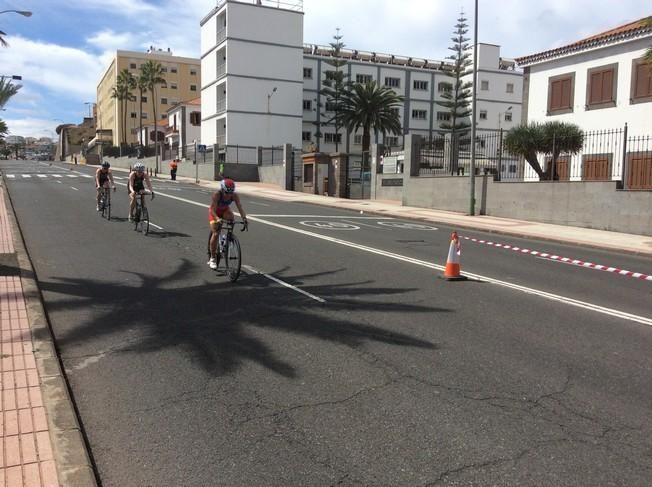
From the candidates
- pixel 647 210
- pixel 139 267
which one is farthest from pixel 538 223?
pixel 139 267

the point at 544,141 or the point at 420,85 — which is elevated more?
the point at 420,85

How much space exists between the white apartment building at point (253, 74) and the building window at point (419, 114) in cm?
2053

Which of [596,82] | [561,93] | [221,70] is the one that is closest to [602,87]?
[596,82]

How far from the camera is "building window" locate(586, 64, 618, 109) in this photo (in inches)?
1065

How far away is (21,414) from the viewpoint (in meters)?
3.85

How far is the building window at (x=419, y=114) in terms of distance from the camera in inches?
3027

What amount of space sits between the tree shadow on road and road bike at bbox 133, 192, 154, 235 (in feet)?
16.9

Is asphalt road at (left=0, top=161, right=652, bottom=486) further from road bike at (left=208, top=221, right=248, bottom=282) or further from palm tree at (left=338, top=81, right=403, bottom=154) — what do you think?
palm tree at (left=338, top=81, right=403, bottom=154)

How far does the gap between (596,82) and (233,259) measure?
2536 centimetres

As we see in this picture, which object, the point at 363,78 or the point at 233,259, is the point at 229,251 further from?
the point at 363,78

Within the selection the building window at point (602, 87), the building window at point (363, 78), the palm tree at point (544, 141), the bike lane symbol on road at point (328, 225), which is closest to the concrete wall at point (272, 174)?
the building window at point (602, 87)

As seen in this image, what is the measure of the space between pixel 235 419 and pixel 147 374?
1.23m

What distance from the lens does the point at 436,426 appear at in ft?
13.1

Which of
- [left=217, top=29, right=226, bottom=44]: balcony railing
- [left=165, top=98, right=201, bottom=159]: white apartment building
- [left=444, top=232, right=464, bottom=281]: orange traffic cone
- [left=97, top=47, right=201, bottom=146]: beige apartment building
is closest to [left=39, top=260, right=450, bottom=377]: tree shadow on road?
[left=444, top=232, right=464, bottom=281]: orange traffic cone
